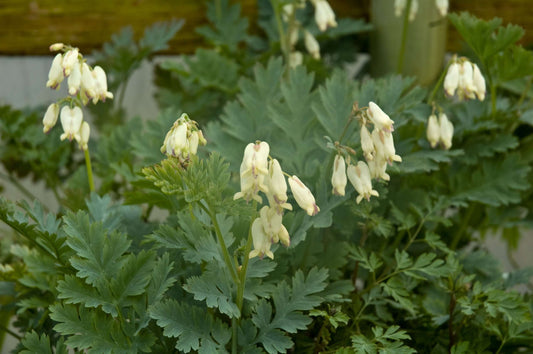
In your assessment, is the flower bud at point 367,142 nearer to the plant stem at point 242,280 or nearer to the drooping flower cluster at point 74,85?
the plant stem at point 242,280

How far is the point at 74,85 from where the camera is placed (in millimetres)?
893

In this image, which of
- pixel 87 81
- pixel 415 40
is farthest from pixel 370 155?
pixel 415 40

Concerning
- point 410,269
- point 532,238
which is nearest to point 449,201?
point 410,269

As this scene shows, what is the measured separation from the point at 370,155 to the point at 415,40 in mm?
899

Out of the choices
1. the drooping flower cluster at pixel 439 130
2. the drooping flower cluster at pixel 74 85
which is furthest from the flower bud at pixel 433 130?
the drooping flower cluster at pixel 74 85

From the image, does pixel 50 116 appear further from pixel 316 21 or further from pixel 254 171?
pixel 316 21

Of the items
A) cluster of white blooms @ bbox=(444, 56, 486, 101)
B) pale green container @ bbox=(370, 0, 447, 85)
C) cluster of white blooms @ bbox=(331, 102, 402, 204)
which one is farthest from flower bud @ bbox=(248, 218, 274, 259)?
pale green container @ bbox=(370, 0, 447, 85)

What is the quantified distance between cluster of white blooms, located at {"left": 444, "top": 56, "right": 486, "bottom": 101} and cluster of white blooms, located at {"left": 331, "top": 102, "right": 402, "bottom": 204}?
0.88 ft

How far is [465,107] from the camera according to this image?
129 centimetres

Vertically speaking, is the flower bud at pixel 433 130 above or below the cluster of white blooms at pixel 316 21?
below

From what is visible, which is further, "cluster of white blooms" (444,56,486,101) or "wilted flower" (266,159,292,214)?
"cluster of white blooms" (444,56,486,101)

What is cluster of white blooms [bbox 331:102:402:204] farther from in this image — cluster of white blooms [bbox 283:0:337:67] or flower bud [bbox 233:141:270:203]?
cluster of white blooms [bbox 283:0:337:67]

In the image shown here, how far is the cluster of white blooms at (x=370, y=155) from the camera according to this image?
2.56 ft

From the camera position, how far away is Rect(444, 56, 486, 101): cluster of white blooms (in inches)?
39.8
